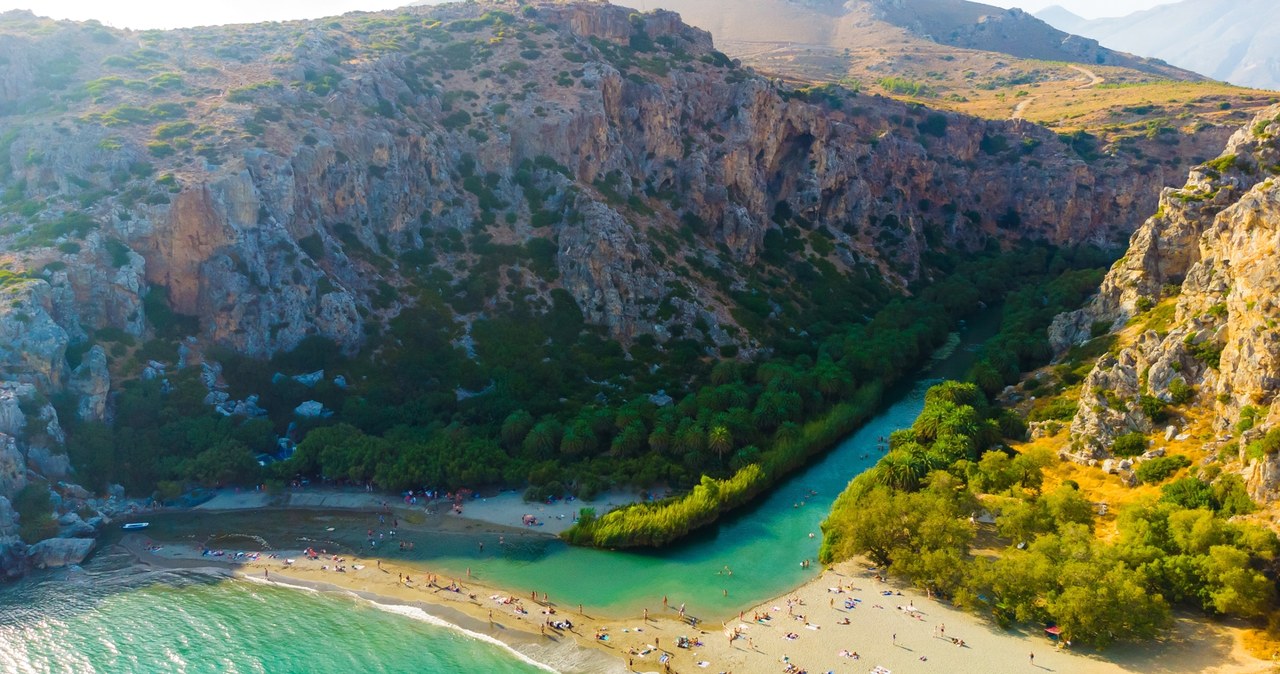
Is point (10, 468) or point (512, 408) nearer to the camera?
point (10, 468)

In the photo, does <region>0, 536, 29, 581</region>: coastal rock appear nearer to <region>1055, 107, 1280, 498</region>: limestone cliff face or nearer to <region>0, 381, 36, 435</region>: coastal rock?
<region>0, 381, 36, 435</region>: coastal rock

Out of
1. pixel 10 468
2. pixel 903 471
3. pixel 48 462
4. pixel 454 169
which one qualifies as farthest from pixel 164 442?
pixel 903 471

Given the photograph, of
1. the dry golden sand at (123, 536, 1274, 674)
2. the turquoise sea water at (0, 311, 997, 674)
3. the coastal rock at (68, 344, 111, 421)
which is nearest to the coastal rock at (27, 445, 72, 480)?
the coastal rock at (68, 344, 111, 421)

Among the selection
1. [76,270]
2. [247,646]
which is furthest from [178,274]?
[247,646]

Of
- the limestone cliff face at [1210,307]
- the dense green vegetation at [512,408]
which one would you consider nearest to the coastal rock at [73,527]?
the dense green vegetation at [512,408]

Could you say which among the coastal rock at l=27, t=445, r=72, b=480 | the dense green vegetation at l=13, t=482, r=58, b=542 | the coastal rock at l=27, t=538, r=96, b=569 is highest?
the coastal rock at l=27, t=445, r=72, b=480

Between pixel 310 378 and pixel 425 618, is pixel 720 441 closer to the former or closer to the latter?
pixel 425 618

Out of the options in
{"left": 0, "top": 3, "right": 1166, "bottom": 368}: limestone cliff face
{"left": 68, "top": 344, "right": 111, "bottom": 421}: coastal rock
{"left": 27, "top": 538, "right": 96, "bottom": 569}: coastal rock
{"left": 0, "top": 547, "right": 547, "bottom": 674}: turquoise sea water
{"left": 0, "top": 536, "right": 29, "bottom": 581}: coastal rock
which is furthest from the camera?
{"left": 0, "top": 3, "right": 1166, "bottom": 368}: limestone cliff face
